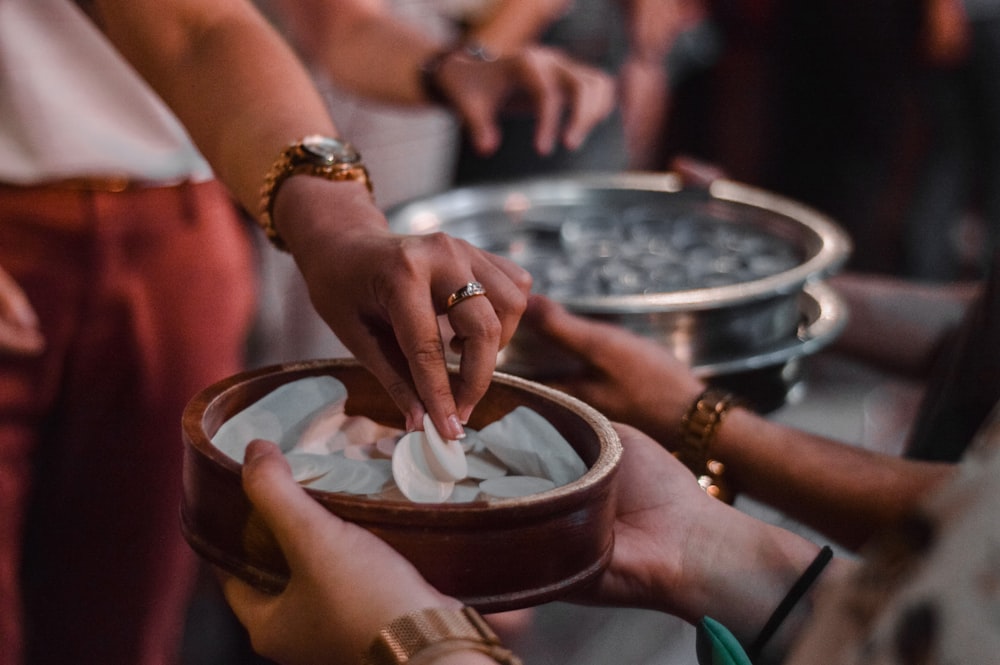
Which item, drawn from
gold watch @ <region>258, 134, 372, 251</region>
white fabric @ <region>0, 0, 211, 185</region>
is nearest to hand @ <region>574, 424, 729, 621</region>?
gold watch @ <region>258, 134, 372, 251</region>

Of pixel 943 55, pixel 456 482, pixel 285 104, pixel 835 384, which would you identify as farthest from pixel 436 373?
pixel 943 55

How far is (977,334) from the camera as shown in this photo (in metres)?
1.09

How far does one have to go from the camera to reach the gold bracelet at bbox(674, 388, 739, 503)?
41.1 inches

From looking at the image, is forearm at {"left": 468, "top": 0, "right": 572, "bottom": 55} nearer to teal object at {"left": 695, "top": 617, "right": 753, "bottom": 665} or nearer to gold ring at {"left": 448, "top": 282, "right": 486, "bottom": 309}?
gold ring at {"left": 448, "top": 282, "right": 486, "bottom": 309}

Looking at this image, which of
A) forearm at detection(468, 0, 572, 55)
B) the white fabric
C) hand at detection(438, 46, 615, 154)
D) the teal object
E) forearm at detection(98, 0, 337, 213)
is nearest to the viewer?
the teal object

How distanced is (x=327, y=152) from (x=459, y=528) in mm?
437

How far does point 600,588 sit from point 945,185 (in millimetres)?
3406

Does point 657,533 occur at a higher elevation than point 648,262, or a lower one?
lower

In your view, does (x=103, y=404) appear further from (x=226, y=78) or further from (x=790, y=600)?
(x=790, y=600)

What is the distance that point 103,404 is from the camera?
46.2 inches

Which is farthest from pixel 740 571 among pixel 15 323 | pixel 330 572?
pixel 15 323

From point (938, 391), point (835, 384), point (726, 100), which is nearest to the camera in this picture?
point (938, 391)

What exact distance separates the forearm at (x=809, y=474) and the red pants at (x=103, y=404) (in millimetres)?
653

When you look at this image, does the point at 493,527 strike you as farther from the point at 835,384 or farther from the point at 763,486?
the point at 835,384
